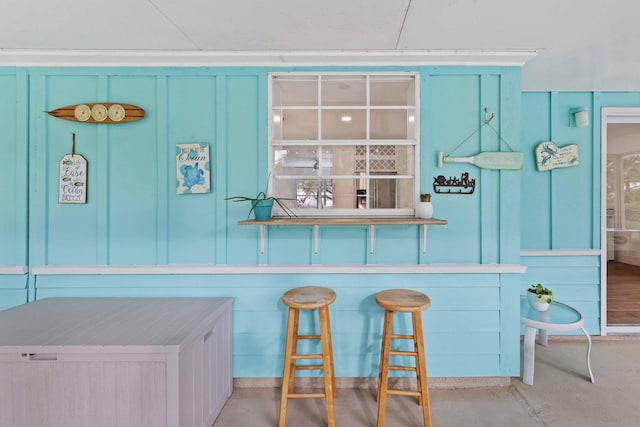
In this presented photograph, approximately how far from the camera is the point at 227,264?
2094mm

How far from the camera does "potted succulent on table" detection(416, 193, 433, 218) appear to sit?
1965mm

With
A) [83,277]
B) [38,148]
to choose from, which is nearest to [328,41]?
[38,148]

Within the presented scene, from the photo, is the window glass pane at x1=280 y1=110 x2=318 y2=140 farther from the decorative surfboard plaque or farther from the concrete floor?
the concrete floor

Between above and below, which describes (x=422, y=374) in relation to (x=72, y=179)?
below

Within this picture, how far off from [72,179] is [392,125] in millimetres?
2472

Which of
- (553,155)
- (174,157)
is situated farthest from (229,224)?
(553,155)

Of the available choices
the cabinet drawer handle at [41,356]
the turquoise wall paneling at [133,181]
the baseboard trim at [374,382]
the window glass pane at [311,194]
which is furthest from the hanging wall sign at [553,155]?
the cabinet drawer handle at [41,356]

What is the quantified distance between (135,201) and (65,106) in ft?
2.78

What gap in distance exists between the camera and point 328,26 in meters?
1.73

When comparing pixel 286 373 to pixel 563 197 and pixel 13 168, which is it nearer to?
pixel 13 168

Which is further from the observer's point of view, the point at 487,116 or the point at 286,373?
the point at 487,116

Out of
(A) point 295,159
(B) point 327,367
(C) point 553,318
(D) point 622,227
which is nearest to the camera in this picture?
(B) point 327,367

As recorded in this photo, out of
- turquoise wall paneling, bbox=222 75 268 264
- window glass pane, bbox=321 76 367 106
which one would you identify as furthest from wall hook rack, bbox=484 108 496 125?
turquoise wall paneling, bbox=222 75 268 264

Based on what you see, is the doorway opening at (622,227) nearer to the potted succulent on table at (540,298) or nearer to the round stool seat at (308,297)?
the potted succulent on table at (540,298)
